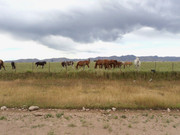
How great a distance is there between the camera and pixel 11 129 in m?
7.47

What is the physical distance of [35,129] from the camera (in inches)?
294

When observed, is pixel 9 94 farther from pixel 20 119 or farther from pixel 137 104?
pixel 137 104

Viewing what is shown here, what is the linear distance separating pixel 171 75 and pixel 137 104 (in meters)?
14.4

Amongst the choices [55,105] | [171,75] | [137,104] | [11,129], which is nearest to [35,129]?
[11,129]

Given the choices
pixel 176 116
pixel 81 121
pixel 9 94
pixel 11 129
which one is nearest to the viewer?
pixel 11 129

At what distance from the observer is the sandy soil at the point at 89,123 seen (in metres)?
7.25

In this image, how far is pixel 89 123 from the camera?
8.27m

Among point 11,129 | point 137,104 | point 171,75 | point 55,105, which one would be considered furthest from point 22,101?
point 171,75

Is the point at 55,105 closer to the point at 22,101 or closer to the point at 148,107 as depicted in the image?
the point at 22,101

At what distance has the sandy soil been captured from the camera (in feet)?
23.8

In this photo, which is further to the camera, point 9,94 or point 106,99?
point 9,94

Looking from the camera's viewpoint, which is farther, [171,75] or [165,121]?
[171,75]

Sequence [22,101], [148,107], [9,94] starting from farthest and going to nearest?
[9,94], [22,101], [148,107]

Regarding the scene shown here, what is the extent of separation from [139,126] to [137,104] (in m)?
3.80
